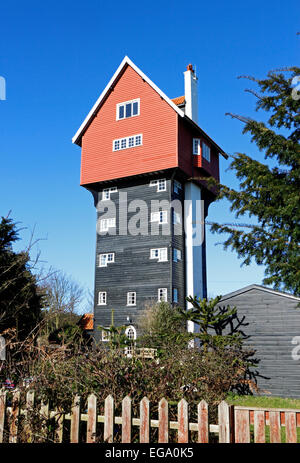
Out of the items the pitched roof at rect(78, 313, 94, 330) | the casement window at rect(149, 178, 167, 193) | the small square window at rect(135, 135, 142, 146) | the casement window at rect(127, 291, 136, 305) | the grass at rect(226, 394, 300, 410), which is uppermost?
the small square window at rect(135, 135, 142, 146)

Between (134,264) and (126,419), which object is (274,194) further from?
(134,264)

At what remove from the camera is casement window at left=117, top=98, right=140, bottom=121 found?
35250 mm

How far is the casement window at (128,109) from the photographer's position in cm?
3525

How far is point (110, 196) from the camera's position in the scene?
3684cm

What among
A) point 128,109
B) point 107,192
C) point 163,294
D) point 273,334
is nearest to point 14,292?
point 273,334

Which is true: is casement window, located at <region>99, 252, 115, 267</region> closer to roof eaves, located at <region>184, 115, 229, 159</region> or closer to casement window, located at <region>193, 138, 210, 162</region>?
casement window, located at <region>193, 138, 210, 162</region>

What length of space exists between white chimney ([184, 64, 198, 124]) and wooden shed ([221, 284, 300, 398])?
67.6 feet

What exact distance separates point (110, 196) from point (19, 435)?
102 ft

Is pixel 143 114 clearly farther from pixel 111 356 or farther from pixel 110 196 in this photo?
pixel 111 356

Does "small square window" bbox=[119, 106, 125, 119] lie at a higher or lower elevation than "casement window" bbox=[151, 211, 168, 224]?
higher

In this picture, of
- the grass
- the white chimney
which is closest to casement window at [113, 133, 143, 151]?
the white chimney

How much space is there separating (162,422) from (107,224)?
3141cm

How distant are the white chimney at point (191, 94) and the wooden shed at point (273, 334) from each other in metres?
20.6

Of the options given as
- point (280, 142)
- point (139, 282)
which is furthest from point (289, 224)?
point (139, 282)
